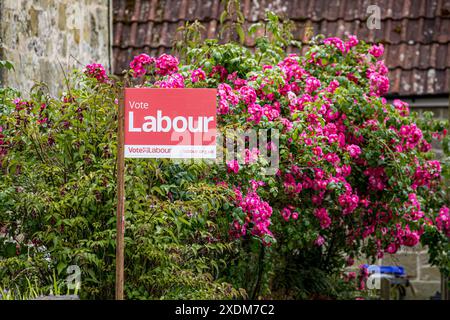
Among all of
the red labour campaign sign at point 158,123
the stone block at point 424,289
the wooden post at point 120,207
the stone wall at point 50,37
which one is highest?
the stone wall at point 50,37

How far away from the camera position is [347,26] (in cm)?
1035

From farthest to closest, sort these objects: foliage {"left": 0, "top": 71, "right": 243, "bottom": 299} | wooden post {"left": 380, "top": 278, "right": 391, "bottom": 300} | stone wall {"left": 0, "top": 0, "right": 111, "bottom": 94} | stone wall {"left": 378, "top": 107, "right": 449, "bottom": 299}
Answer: stone wall {"left": 378, "top": 107, "right": 449, "bottom": 299}
wooden post {"left": 380, "top": 278, "right": 391, "bottom": 300}
stone wall {"left": 0, "top": 0, "right": 111, "bottom": 94}
foliage {"left": 0, "top": 71, "right": 243, "bottom": 299}

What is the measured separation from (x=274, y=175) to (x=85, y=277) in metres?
1.44

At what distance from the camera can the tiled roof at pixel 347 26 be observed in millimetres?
10031

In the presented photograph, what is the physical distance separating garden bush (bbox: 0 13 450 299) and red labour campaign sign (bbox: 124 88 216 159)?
579 mm

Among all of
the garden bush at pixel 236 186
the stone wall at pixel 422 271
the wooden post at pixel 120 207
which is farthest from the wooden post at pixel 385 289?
the wooden post at pixel 120 207

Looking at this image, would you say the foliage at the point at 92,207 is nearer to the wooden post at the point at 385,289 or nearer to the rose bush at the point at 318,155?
the rose bush at the point at 318,155

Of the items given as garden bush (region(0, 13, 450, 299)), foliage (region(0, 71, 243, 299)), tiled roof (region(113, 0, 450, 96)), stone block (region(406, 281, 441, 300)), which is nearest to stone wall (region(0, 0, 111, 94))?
tiled roof (region(113, 0, 450, 96))

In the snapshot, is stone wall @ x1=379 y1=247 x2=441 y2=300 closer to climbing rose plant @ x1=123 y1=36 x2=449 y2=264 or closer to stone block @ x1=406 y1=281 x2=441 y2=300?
stone block @ x1=406 y1=281 x2=441 y2=300

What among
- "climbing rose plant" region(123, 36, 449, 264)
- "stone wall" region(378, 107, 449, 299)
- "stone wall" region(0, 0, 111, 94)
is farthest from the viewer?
"stone wall" region(378, 107, 449, 299)

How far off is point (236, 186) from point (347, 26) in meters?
Answer: 4.29

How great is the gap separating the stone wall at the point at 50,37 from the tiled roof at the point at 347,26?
854mm

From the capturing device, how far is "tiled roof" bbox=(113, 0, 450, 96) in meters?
10.0

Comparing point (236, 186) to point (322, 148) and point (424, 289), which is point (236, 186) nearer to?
point (322, 148)
